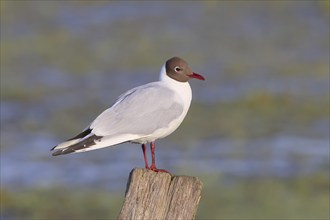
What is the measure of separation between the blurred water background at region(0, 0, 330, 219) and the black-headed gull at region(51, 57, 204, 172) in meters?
4.33

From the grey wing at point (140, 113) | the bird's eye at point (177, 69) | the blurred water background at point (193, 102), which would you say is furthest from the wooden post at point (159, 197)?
the blurred water background at point (193, 102)

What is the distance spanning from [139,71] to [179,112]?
9759 mm

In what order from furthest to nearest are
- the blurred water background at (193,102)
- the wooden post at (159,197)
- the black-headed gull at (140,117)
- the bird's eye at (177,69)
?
the blurred water background at (193,102), the bird's eye at (177,69), the black-headed gull at (140,117), the wooden post at (159,197)

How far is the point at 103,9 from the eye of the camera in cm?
1955

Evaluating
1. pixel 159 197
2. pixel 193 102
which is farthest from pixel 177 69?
pixel 193 102

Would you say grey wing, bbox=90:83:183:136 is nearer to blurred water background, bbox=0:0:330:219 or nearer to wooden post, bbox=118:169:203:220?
wooden post, bbox=118:169:203:220

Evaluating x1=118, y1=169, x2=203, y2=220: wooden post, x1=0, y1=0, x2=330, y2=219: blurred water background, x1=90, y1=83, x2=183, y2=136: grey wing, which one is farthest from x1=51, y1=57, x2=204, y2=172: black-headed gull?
x1=0, y1=0, x2=330, y2=219: blurred water background

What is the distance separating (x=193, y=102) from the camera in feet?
48.0

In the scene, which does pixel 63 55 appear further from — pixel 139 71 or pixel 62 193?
pixel 62 193

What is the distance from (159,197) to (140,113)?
0.95 metres

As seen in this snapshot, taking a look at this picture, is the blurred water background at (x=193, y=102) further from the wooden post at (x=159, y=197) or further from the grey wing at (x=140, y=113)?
the wooden post at (x=159, y=197)

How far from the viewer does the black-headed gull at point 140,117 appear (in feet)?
20.7

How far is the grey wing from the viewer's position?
639 cm

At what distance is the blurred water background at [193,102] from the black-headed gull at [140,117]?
4332 mm
